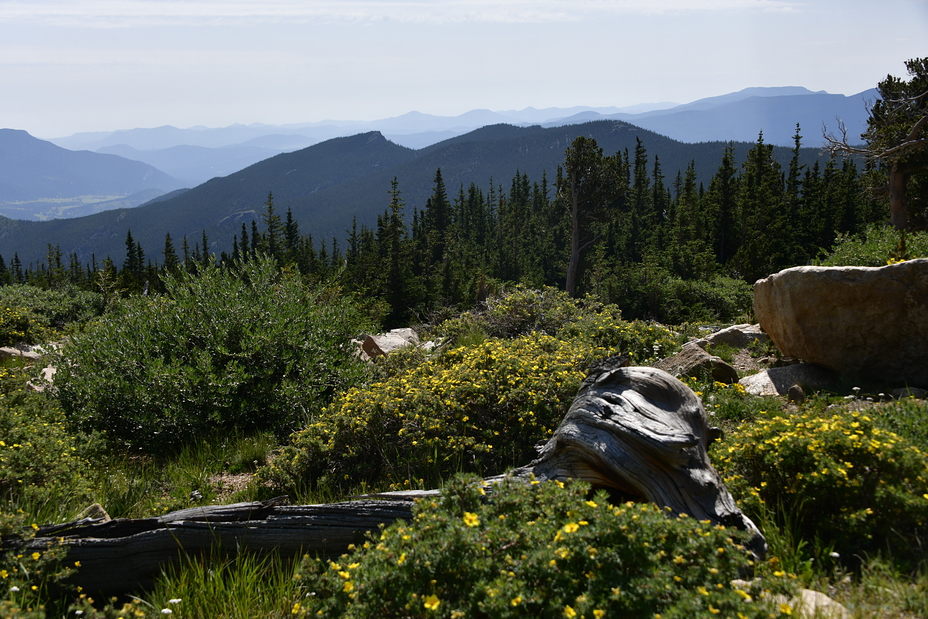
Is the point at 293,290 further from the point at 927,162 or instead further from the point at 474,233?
the point at 474,233

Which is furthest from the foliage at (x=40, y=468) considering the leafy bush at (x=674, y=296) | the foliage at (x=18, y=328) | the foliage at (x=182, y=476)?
the leafy bush at (x=674, y=296)

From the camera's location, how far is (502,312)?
36.1ft

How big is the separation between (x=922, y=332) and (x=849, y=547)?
4.51 metres

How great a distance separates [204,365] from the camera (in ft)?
23.0

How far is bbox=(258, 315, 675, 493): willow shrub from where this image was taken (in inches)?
213

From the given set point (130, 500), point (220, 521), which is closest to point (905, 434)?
point (220, 521)

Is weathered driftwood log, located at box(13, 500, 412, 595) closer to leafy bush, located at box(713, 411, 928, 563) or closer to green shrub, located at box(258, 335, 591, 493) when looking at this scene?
green shrub, located at box(258, 335, 591, 493)

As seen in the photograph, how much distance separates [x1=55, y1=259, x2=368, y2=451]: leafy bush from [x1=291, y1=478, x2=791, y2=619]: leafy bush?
4.69 metres

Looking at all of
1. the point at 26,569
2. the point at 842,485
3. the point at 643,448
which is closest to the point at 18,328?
the point at 26,569

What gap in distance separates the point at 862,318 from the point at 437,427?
5557 millimetres

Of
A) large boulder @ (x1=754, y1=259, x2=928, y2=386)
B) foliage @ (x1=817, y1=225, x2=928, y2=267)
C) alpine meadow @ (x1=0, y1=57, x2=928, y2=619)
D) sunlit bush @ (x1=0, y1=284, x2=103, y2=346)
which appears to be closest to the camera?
alpine meadow @ (x1=0, y1=57, x2=928, y2=619)

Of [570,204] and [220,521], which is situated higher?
[570,204]

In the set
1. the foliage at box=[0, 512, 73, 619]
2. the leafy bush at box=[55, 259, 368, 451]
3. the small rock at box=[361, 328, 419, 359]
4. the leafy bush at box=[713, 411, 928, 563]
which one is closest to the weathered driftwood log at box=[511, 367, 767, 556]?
the leafy bush at box=[713, 411, 928, 563]

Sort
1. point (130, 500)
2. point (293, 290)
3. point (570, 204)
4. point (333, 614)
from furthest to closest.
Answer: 1. point (570, 204)
2. point (293, 290)
3. point (130, 500)
4. point (333, 614)
